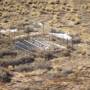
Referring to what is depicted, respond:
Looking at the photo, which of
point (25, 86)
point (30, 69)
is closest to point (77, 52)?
point (30, 69)

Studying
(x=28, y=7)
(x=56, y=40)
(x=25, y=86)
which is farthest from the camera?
(x=28, y=7)

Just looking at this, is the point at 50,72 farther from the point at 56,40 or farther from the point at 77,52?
the point at 56,40

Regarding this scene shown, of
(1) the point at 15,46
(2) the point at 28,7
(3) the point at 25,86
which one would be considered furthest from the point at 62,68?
(2) the point at 28,7

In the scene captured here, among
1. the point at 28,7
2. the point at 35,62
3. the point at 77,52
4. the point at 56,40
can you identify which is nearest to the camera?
the point at 35,62

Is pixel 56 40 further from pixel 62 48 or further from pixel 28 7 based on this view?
pixel 28 7

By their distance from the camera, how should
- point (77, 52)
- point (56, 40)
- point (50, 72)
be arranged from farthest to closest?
1. point (56, 40)
2. point (77, 52)
3. point (50, 72)

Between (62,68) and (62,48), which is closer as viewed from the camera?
(62,68)
